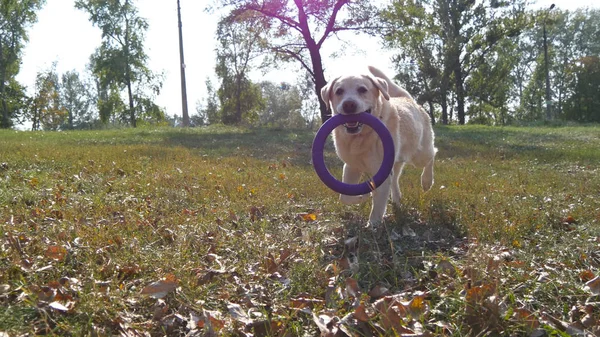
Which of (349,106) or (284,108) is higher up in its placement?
(284,108)

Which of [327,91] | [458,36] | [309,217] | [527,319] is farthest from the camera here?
[458,36]

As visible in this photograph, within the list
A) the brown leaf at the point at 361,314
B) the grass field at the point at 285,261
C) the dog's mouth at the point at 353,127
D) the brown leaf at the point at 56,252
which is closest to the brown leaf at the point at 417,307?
the grass field at the point at 285,261

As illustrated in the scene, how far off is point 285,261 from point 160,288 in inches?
38.0

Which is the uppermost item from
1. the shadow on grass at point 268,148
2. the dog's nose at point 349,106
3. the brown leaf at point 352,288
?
the dog's nose at point 349,106

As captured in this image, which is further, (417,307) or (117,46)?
(117,46)

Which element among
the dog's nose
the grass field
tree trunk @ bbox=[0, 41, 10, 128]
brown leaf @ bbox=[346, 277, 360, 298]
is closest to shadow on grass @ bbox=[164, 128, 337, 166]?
the grass field

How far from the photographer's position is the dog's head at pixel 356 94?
456cm

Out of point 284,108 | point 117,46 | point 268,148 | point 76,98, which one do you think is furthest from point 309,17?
point 76,98

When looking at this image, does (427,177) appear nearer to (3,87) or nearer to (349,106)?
(349,106)

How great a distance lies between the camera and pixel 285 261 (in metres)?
3.32

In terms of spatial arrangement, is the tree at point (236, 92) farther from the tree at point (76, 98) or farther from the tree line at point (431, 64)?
the tree at point (76, 98)

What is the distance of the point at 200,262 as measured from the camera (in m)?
3.23

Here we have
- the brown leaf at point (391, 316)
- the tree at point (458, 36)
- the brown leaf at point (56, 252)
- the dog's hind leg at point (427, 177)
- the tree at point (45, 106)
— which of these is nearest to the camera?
the brown leaf at point (391, 316)

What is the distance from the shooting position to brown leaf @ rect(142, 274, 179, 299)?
2.61 m
